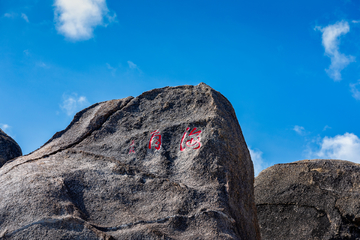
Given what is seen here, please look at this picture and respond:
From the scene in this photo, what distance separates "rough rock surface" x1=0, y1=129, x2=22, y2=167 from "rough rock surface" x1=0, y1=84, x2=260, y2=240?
Result: 278 cm

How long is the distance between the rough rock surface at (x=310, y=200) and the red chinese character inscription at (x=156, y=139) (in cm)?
267

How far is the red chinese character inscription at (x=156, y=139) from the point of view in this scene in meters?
3.79

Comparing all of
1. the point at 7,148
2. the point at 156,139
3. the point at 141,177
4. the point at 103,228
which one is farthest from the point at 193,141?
the point at 7,148

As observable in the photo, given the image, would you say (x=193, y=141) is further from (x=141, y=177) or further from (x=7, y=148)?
(x=7, y=148)

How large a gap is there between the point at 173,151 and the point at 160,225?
892 mm

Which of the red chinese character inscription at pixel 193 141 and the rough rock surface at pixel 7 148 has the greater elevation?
the rough rock surface at pixel 7 148

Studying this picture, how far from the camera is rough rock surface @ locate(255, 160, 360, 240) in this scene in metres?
5.07

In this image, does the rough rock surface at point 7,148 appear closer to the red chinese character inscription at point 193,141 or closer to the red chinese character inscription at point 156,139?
the red chinese character inscription at point 156,139

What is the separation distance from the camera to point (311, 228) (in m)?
5.21

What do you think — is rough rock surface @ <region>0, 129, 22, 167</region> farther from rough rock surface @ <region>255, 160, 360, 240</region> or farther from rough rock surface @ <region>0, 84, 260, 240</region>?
rough rock surface @ <region>255, 160, 360, 240</region>

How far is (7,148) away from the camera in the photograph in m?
6.84

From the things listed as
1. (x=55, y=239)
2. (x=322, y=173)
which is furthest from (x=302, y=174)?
(x=55, y=239)

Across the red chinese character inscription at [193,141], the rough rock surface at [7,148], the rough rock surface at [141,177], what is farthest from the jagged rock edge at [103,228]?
the rough rock surface at [7,148]

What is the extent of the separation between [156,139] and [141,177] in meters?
0.51
